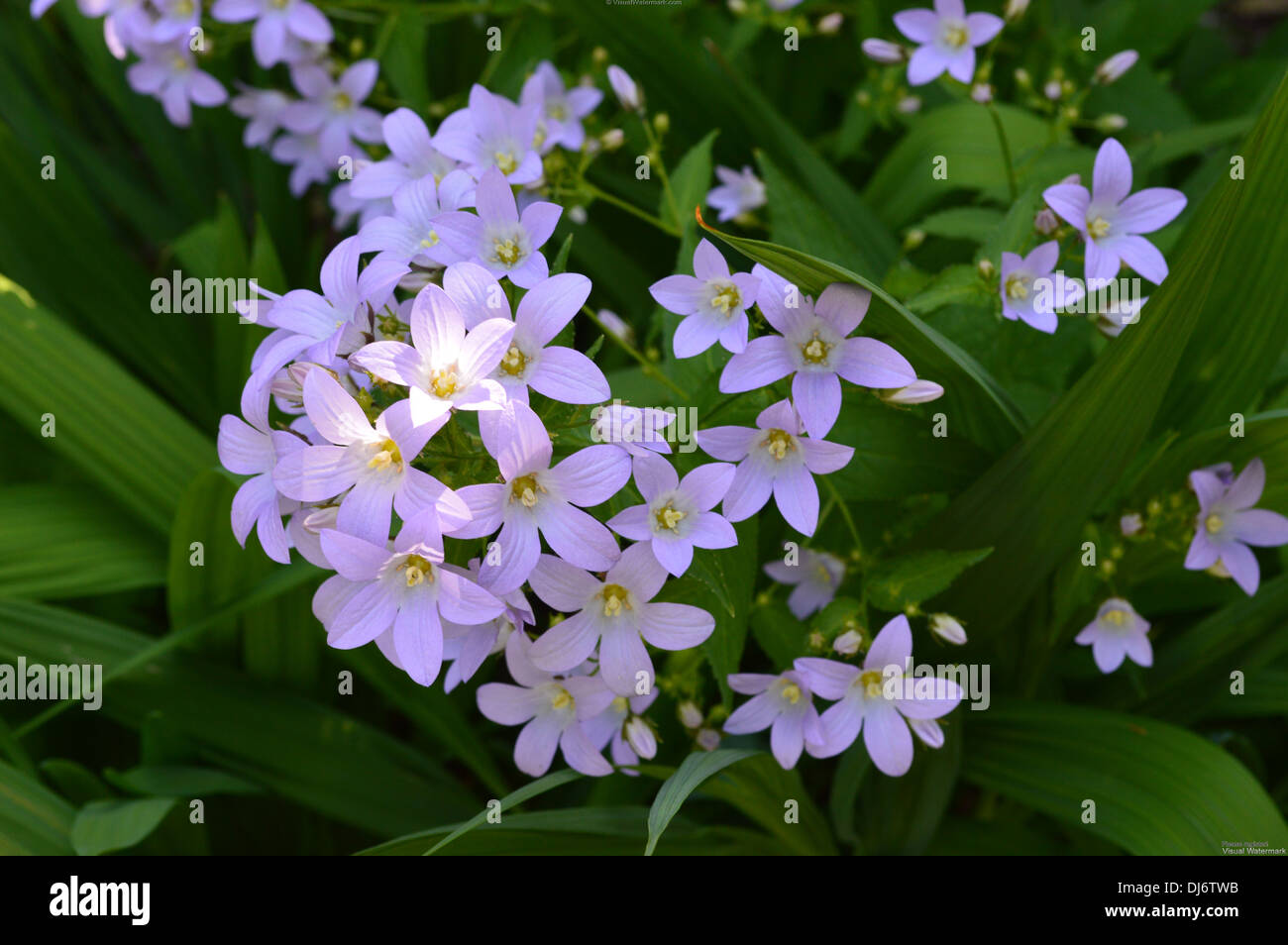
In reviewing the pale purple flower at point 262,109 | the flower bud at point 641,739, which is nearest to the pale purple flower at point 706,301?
the flower bud at point 641,739

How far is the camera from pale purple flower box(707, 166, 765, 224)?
1665 millimetres

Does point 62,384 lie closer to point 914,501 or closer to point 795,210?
point 795,210

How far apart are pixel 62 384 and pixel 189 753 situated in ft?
2.10

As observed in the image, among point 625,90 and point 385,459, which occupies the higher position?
point 625,90

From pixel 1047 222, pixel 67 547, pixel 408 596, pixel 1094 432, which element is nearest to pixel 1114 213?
pixel 1047 222

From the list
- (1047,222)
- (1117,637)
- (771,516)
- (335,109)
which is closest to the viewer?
(1047,222)

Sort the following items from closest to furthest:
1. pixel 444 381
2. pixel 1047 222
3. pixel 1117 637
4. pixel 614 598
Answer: pixel 444 381 < pixel 614 598 < pixel 1047 222 < pixel 1117 637

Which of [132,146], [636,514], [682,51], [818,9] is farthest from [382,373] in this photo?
[132,146]

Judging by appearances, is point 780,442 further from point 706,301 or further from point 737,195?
point 737,195

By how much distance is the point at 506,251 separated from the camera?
1049mm

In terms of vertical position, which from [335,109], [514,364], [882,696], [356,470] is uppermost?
[335,109]

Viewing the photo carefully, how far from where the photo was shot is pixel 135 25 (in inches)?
71.4

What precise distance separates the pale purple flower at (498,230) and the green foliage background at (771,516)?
0.23 m

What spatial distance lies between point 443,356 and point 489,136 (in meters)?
0.56
